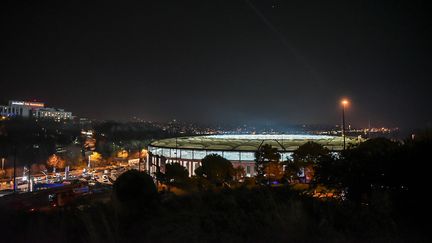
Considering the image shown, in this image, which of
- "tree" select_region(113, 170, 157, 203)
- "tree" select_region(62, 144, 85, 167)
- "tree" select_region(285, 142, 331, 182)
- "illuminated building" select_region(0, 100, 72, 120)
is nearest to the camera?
"tree" select_region(113, 170, 157, 203)

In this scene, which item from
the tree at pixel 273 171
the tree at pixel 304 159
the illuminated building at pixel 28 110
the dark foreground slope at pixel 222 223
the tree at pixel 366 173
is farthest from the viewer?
the illuminated building at pixel 28 110

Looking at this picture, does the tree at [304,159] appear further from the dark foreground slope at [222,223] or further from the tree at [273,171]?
the dark foreground slope at [222,223]

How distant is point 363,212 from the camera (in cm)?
626

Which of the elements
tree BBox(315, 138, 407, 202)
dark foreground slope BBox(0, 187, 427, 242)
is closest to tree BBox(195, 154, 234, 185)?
tree BBox(315, 138, 407, 202)

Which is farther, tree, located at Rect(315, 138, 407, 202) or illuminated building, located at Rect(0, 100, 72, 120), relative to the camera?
illuminated building, located at Rect(0, 100, 72, 120)

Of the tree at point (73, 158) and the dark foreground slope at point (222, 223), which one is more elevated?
the dark foreground slope at point (222, 223)

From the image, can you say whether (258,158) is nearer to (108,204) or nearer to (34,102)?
(108,204)

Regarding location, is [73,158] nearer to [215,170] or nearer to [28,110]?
[215,170]

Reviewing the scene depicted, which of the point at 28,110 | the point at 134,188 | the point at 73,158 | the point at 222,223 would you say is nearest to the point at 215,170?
the point at 134,188

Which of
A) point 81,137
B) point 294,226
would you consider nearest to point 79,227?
point 294,226

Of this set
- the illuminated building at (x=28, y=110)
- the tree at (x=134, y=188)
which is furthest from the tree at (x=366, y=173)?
the illuminated building at (x=28, y=110)

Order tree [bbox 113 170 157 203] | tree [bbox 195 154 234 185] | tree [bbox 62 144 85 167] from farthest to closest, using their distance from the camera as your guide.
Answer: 1. tree [bbox 62 144 85 167]
2. tree [bbox 195 154 234 185]
3. tree [bbox 113 170 157 203]

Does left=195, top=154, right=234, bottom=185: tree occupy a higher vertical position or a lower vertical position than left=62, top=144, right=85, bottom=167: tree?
higher

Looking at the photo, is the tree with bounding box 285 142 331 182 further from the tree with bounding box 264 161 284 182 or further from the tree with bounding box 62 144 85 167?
the tree with bounding box 62 144 85 167
